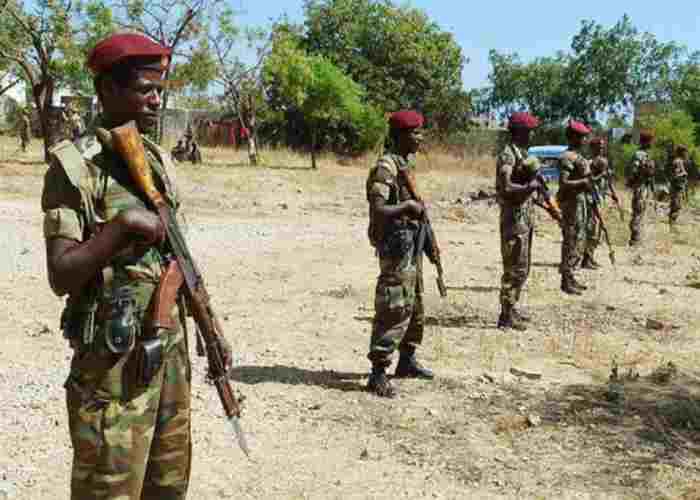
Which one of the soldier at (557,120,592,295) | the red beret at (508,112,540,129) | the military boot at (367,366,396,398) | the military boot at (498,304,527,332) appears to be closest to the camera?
the military boot at (367,366,396,398)

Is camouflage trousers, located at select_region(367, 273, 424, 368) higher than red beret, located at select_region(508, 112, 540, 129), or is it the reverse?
red beret, located at select_region(508, 112, 540, 129)

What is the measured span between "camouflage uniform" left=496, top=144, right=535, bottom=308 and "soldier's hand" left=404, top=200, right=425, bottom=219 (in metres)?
1.78

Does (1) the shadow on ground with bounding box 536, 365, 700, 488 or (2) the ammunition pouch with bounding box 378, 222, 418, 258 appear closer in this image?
(1) the shadow on ground with bounding box 536, 365, 700, 488

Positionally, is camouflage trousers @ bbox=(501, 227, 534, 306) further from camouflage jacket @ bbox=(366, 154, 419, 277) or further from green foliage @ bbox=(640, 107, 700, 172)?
green foliage @ bbox=(640, 107, 700, 172)

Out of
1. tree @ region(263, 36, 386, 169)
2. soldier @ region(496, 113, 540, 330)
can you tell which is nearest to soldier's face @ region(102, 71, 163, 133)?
soldier @ region(496, 113, 540, 330)

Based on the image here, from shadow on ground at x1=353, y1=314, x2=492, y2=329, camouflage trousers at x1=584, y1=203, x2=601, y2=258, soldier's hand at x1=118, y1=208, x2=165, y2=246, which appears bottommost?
shadow on ground at x1=353, y1=314, x2=492, y2=329

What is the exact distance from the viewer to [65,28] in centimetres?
2012

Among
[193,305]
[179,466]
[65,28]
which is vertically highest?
[65,28]

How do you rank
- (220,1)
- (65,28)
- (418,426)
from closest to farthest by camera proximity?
(418,426) < (65,28) < (220,1)

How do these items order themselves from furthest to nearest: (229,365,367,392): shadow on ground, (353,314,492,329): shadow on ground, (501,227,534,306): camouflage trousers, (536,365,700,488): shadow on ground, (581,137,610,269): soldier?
(581,137,610,269): soldier < (353,314,492,329): shadow on ground < (501,227,534,306): camouflage trousers < (229,365,367,392): shadow on ground < (536,365,700,488): shadow on ground

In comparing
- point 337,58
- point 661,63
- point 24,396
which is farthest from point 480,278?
point 661,63

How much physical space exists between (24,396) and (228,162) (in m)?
20.6

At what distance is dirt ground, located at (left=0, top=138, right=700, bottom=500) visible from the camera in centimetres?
396

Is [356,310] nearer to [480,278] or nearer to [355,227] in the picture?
[480,278]
